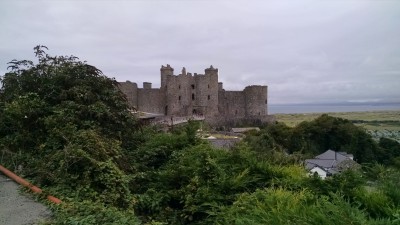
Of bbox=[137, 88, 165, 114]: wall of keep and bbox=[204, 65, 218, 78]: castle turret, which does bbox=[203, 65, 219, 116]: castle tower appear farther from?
bbox=[137, 88, 165, 114]: wall of keep

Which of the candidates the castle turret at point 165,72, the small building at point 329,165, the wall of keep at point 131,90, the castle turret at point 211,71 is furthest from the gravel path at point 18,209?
the wall of keep at point 131,90

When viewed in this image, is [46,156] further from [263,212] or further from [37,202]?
[263,212]

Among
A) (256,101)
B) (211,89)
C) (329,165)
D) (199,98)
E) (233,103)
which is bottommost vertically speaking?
(329,165)

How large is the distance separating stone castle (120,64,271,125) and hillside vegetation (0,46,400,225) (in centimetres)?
2914

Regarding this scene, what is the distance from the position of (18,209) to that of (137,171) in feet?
10.3

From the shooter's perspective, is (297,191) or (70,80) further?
(70,80)

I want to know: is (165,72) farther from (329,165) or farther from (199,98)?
(329,165)

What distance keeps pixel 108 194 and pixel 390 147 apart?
37743 millimetres

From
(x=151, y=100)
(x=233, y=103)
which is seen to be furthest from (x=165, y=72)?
(x=233, y=103)

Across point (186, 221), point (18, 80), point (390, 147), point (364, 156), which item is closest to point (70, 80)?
point (18, 80)

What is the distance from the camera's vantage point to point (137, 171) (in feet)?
27.1

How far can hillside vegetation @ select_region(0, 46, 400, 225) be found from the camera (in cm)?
485

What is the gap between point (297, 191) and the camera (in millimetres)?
6195

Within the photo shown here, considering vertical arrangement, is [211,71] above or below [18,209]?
above
